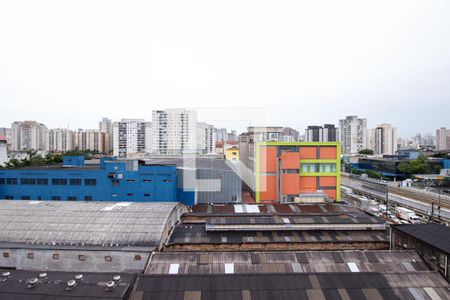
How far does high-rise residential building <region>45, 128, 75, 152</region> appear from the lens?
3263 inches

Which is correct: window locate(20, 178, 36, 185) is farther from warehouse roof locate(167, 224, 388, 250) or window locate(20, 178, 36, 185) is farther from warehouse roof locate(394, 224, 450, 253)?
warehouse roof locate(394, 224, 450, 253)

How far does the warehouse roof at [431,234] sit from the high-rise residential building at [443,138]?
11544 cm

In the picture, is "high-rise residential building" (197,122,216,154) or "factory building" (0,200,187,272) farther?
"high-rise residential building" (197,122,216,154)

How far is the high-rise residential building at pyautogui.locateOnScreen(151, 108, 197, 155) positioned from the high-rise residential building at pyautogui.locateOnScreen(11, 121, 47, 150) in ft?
126

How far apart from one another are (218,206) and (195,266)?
10.1 m

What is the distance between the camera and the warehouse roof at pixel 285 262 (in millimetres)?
10805

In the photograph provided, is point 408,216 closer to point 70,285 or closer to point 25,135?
point 70,285

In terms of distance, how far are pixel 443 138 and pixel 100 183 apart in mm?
124869

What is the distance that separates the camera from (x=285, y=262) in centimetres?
1123

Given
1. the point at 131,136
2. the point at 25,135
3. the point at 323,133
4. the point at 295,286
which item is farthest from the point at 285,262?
the point at 25,135

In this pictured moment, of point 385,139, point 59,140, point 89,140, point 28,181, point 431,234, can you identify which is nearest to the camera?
point 431,234

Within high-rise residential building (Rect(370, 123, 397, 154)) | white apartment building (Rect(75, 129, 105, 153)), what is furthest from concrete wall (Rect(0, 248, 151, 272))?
high-rise residential building (Rect(370, 123, 397, 154))

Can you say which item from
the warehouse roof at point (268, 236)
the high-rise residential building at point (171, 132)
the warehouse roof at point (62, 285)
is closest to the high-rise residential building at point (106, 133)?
the high-rise residential building at point (171, 132)

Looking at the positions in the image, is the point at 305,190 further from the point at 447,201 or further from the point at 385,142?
the point at 385,142
